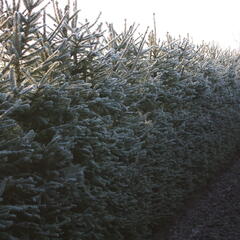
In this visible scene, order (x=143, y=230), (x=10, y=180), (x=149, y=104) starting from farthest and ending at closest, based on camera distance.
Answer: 1. (x=149, y=104)
2. (x=143, y=230)
3. (x=10, y=180)

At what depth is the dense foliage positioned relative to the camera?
3371 mm

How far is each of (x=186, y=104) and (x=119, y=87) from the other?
300 cm

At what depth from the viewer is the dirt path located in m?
5.79

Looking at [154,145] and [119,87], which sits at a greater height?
[119,87]

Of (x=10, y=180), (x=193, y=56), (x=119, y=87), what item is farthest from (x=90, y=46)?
(x=193, y=56)

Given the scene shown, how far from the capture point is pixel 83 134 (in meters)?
3.91

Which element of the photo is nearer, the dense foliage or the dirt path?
the dense foliage

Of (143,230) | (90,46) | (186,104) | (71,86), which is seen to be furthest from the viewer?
(186,104)

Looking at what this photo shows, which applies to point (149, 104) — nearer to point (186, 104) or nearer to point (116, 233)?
point (186, 104)

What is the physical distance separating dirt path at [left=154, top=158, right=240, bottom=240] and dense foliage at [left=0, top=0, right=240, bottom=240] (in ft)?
0.93

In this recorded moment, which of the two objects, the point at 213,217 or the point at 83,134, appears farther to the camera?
the point at 213,217

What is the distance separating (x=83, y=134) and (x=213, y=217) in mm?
3417

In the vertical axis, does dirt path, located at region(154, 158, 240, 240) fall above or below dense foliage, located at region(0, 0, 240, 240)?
below

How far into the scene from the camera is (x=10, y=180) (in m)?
3.12
